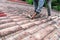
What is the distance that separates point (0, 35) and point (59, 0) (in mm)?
7245

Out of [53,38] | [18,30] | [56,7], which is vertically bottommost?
[56,7]

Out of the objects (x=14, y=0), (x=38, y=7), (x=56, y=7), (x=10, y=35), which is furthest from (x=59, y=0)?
(x=10, y=35)

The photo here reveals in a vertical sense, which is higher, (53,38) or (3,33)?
(3,33)

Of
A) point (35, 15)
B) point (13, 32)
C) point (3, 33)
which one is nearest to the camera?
point (3, 33)

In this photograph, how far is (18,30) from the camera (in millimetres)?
3109

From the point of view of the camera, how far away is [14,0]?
11344 millimetres

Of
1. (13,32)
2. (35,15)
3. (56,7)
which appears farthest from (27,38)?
(56,7)

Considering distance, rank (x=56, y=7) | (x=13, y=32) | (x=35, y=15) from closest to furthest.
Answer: (x=13, y=32), (x=35, y=15), (x=56, y=7)

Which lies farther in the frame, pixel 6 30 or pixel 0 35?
pixel 6 30

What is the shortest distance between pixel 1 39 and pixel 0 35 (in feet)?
0.45

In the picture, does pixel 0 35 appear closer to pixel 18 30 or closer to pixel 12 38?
pixel 12 38

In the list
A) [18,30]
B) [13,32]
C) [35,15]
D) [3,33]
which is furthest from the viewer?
[35,15]

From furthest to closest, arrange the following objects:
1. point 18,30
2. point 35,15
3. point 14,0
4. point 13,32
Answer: point 14,0
point 35,15
point 18,30
point 13,32

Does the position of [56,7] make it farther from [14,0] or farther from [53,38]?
[53,38]
